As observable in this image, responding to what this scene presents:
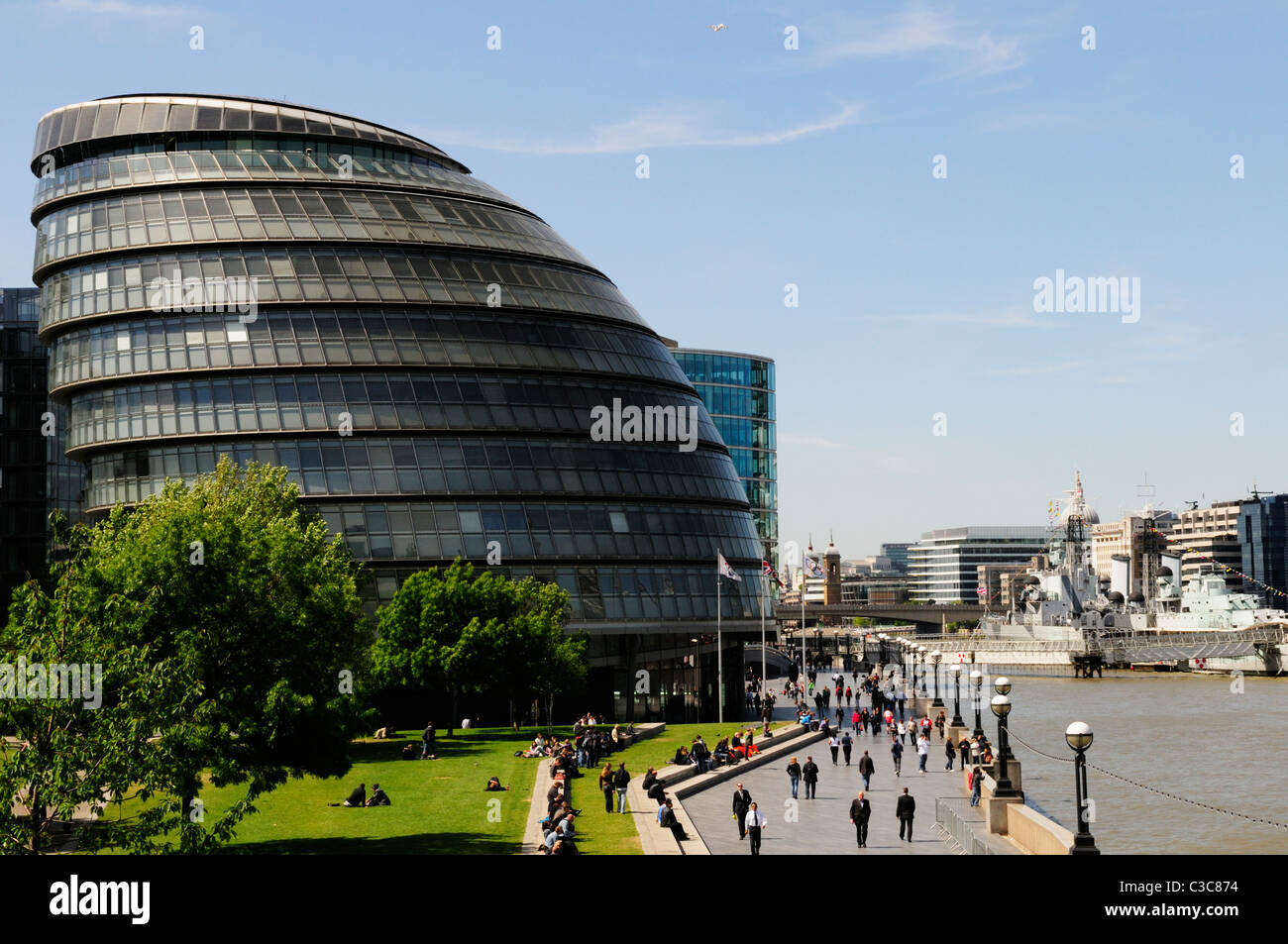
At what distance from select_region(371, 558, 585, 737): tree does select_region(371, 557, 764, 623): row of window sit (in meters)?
5.58

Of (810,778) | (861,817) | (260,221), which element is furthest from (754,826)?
(260,221)

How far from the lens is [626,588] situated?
217ft

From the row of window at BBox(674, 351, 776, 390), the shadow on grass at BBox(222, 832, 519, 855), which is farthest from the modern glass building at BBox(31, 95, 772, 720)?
the row of window at BBox(674, 351, 776, 390)

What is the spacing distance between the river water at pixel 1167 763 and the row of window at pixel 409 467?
23722mm

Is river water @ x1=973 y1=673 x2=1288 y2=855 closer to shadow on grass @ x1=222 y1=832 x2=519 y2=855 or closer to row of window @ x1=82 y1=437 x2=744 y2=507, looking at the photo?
shadow on grass @ x1=222 y1=832 x2=519 y2=855

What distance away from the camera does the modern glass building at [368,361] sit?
62906 mm

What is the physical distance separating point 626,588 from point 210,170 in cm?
2926

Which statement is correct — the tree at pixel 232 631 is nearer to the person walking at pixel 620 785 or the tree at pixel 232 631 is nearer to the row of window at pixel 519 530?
the person walking at pixel 620 785

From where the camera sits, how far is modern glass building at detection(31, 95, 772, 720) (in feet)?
206

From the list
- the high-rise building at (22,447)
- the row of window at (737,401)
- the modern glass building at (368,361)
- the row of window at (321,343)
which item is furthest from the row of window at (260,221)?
the row of window at (737,401)

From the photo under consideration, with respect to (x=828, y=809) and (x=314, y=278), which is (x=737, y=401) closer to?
(x=314, y=278)
